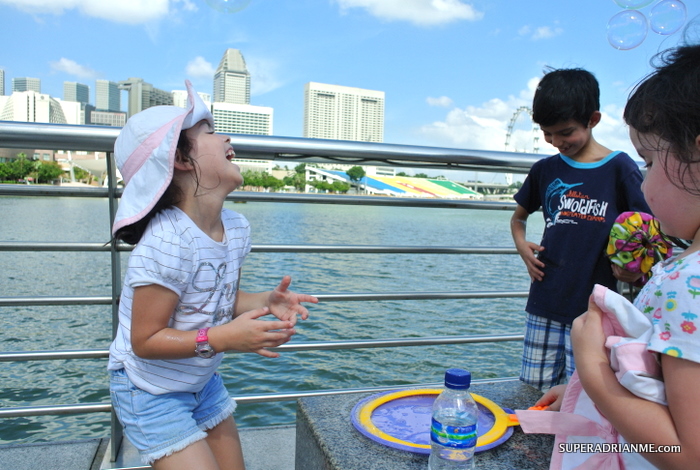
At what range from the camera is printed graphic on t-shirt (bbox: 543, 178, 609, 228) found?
6.52 ft

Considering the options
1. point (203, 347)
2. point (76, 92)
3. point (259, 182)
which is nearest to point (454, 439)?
point (203, 347)

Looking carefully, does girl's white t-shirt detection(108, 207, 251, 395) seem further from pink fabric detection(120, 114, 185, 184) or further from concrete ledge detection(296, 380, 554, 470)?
concrete ledge detection(296, 380, 554, 470)

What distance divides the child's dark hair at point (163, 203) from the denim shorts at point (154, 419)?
0.38 meters

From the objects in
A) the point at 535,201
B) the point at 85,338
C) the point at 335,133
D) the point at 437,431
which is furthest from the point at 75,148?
the point at 335,133

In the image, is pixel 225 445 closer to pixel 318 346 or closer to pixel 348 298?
pixel 318 346

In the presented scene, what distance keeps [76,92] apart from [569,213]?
201 m

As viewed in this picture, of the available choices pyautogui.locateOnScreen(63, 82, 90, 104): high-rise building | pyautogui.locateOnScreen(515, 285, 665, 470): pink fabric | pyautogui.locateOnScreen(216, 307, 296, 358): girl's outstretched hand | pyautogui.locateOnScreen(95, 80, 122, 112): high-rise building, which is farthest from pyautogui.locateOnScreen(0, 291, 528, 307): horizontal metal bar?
pyautogui.locateOnScreen(63, 82, 90, 104): high-rise building

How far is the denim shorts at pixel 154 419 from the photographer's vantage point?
1459mm

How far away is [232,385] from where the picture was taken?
4.10m

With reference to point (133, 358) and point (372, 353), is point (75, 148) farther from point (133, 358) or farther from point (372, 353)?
point (372, 353)

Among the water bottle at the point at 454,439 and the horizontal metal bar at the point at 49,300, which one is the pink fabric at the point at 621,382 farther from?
the horizontal metal bar at the point at 49,300

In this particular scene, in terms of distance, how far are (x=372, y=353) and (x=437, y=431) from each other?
4167 mm

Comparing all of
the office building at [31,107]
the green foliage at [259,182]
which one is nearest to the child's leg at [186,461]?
the green foliage at [259,182]

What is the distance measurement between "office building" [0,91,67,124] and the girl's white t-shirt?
110648 mm
